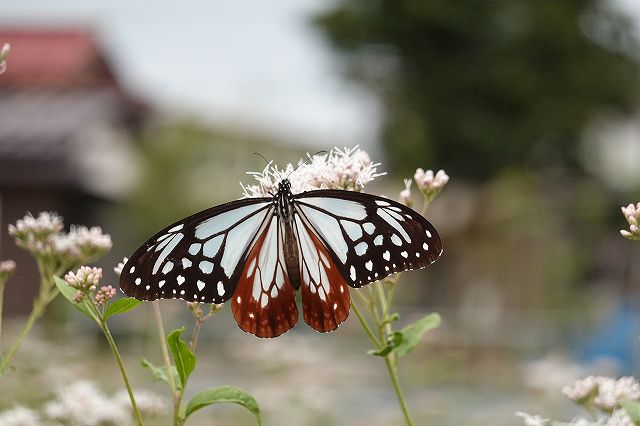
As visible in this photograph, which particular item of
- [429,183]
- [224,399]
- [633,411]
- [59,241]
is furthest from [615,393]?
[59,241]

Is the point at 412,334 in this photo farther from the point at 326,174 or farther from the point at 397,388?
the point at 326,174

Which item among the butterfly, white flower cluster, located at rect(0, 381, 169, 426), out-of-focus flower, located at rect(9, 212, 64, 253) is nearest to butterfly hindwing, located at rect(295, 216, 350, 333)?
the butterfly

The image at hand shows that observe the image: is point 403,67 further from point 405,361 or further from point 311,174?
point 311,174

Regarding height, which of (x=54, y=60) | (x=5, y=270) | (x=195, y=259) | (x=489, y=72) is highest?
(x=489, y=72)

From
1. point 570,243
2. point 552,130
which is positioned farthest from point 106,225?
point 552,130

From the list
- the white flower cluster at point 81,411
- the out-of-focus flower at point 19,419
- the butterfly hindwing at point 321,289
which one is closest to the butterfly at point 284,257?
the butterfly hindwing at point 321,289

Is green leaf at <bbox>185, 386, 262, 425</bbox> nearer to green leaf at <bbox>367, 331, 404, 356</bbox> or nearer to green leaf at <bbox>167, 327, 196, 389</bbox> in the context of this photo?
green leaf at <bbox>167, 327, 196, 389</bbox>
